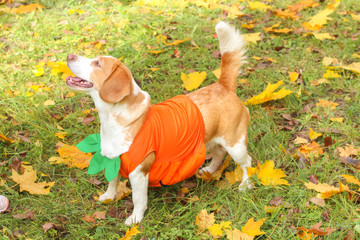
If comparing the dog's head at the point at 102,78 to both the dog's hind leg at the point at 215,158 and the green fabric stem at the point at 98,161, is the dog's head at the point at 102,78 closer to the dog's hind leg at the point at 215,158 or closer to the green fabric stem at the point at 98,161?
the green fabric stem at the point at 98,161

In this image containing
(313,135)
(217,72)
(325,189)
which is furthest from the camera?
(217,72)

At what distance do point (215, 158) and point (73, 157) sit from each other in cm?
144

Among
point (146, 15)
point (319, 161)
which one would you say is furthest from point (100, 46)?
point (319, 161)

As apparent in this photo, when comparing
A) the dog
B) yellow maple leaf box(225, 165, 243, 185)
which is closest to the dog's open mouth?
the dog

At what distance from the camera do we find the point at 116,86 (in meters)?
2.73

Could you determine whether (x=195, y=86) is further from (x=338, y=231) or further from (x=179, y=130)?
(x=338, y=231)

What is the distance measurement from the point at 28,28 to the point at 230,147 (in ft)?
14.1

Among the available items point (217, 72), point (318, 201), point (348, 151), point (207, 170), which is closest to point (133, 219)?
point (207, 170)

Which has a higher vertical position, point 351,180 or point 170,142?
point 170,142

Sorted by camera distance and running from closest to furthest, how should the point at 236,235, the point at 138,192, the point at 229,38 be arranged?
the point at 236,235, the point at 138,192, the point at 229,38

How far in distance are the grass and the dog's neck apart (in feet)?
2.47

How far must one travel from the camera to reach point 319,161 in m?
3.63

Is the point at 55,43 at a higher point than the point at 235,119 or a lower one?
lower

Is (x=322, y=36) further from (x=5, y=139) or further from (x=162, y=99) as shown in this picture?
(x=5, y=139)
